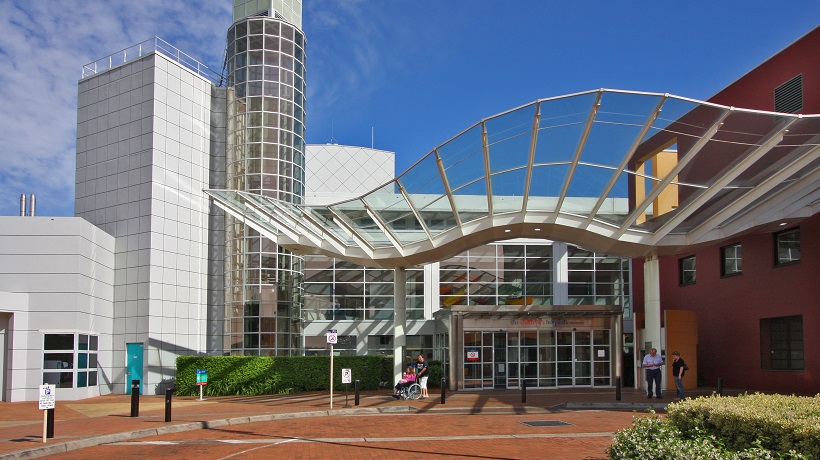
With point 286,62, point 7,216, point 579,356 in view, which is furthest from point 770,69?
point 7,216

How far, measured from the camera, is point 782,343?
23.5m

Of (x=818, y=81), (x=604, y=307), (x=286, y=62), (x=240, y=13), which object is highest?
(x=240, y=13)

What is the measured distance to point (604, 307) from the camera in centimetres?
2786

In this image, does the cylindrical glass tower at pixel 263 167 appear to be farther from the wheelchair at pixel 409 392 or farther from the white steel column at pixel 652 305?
the white steel column at pixel 652 305

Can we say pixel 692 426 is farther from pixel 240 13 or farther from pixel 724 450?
pixel 240 13

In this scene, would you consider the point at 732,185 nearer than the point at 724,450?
No

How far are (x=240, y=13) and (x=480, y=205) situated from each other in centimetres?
1834

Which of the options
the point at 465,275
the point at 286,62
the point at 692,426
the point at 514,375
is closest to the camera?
the point at 692,426

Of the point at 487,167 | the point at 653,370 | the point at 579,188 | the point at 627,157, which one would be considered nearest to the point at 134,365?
Result: the point at 487,167

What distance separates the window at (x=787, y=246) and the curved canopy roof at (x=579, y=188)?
1915 millimetres

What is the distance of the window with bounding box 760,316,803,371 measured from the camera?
22.7m

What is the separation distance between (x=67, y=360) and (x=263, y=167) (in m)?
11.4

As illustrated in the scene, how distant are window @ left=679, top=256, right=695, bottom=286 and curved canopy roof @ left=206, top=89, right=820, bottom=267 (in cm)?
603

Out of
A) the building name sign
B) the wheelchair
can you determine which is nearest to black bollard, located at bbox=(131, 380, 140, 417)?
the wheelchair
